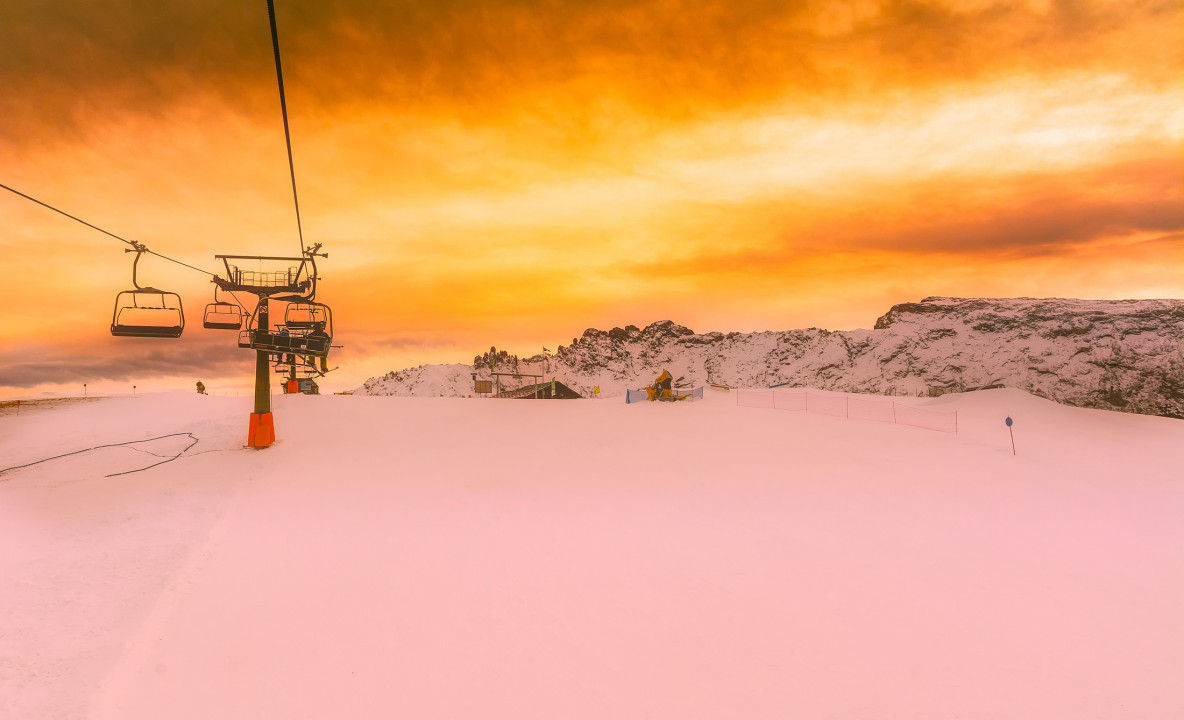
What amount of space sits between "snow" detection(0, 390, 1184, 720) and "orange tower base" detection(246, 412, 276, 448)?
1.68m

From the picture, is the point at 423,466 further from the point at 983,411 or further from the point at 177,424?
the point at 983,411

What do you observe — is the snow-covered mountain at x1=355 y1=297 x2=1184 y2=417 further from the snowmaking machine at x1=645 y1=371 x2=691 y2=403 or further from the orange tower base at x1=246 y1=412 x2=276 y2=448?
the orange tower base at x1=246 y1=412 x2=276 y2=448

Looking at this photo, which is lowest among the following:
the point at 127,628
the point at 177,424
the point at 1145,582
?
the point at 1145,582

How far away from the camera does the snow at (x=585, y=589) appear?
6914 millimetres

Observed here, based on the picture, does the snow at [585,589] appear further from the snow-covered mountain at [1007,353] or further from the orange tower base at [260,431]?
the snow-covered mountain at [1007,353]

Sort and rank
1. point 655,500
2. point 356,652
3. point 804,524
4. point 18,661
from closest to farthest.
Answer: point 18,661 < point 356,652 < point 804,524 < point 655,500

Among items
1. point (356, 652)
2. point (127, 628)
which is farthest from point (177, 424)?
point (356, 652)

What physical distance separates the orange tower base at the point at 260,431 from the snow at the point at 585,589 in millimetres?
1679

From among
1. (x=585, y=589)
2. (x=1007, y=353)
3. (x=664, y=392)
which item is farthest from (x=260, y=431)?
(x=1007, y=353)

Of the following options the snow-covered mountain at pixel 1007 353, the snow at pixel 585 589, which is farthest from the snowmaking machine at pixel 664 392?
the snow at pixel 585 589

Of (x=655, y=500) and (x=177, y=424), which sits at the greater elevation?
(x=177, y=424)

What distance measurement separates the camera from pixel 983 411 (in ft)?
115

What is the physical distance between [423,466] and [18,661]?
39.5 ft

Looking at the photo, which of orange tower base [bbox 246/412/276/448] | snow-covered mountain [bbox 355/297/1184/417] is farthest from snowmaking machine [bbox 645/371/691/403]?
orange tower base [bbox 246/412/276/448]
